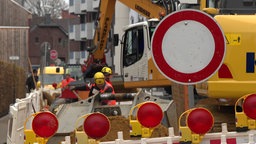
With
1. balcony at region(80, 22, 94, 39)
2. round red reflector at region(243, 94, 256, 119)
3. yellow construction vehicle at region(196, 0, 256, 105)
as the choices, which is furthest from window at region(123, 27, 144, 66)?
balcony at region(80, 22, 94, 39)

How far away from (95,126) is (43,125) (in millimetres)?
394

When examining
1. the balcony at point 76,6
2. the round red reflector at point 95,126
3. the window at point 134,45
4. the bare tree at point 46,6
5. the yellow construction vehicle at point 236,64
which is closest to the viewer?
the round red reflector at point 95,126

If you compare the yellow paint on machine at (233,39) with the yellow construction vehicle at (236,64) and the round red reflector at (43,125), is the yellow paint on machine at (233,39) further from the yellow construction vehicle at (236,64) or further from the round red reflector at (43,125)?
the round red reflector at (43,125)

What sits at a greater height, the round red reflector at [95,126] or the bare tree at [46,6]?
the bare tree at [46,6]

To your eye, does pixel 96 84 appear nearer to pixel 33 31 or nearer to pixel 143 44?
pixel 143 44

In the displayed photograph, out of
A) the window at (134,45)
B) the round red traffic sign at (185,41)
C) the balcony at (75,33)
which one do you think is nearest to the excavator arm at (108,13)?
the window at (134,45)

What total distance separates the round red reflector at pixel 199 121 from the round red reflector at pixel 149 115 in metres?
0.23

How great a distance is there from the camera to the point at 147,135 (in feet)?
15.0

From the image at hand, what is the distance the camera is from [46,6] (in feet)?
297

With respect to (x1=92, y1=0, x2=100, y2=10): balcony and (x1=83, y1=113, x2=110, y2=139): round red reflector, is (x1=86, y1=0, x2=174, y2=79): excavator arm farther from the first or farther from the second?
(x1=92, y1=0, x2=100, y2=10): balcony

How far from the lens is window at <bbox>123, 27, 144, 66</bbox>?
54.3 ft

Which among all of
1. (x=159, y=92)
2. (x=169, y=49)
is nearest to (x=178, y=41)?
(x=169, y=49)

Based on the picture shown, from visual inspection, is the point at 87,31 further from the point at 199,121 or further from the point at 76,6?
the point at 199,121

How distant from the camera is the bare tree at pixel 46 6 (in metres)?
83.9
